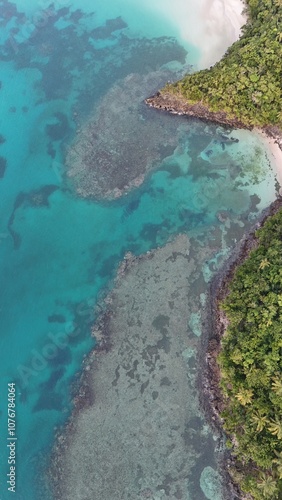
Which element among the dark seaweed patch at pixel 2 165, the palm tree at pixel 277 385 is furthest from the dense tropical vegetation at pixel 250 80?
the palm tree at pixel 277 385

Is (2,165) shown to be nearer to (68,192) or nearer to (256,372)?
(68,192)

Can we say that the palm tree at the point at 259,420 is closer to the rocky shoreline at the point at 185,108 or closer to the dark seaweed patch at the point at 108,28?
the rocky shoreline at the point at 185,108

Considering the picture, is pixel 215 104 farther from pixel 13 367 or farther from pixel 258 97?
pixel 13 367

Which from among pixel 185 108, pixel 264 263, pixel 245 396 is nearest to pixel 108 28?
pixel 185 108

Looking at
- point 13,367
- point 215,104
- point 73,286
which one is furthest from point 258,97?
point 13,367

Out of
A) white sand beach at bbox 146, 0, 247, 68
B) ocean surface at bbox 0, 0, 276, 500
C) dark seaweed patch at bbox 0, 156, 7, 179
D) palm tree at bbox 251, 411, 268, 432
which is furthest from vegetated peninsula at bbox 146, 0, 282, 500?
Result: dark seaweed patch at bbox 0, 156, 7, 179
